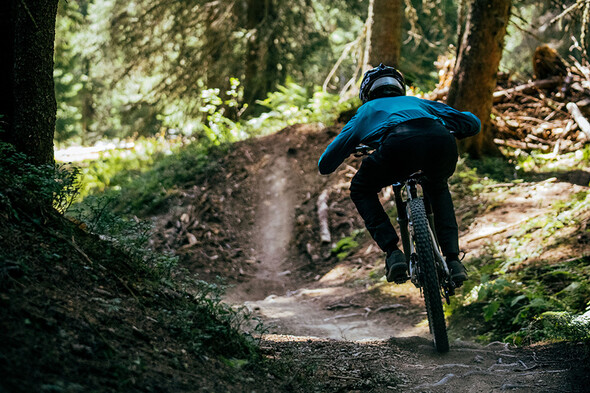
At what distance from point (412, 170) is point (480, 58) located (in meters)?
6.17

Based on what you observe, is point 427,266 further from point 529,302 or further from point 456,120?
point 529,302

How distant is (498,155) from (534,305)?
19.5 ft

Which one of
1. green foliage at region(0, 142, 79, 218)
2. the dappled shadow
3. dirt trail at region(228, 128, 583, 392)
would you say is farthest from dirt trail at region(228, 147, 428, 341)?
the dappled shadow

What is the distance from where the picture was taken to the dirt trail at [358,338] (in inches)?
149

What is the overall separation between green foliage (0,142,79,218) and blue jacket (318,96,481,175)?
7.28 feet

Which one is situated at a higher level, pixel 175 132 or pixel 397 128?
pixel 175 132

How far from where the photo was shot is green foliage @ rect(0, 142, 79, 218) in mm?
3498

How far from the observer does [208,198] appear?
Answer: 36.0 ft

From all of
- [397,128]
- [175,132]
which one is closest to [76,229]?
[397,128]

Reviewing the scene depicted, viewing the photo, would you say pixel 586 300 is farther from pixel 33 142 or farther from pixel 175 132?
pixel 175 132

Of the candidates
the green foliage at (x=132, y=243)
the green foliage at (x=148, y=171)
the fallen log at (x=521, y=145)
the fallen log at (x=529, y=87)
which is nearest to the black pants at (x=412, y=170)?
the green foliage at (x=132, y=243)

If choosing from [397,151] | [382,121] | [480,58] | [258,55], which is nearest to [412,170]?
[397,151]

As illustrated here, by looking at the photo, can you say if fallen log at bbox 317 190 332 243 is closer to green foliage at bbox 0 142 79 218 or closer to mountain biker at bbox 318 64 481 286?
mountain biker at bbox 318 64 481 286

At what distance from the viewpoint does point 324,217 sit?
34.2 feet
